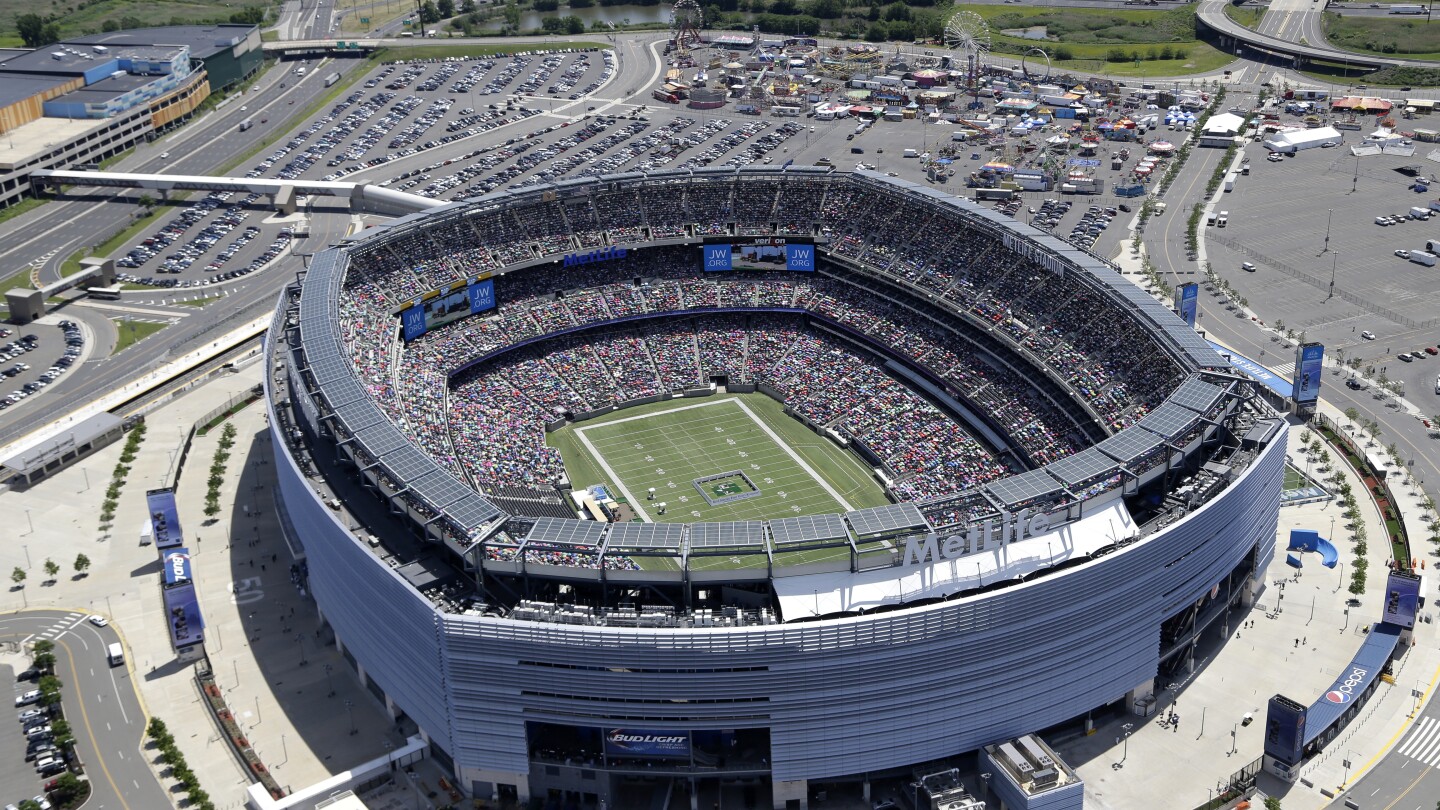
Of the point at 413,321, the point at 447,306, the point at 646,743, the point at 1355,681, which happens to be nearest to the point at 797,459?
the point at 447,306

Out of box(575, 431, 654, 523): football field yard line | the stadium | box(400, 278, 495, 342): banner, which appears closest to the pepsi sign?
the stadium

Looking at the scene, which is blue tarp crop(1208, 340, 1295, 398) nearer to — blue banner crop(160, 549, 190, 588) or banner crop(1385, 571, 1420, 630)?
banner crop(1385, 571, 1420, 630)

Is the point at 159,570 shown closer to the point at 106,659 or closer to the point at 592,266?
the point at 106,659

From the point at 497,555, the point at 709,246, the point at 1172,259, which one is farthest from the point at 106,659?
the point at 1172,259

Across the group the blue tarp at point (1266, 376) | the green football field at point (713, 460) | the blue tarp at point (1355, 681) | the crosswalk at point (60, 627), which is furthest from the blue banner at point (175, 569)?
the blue tarp at point (1266, 376)

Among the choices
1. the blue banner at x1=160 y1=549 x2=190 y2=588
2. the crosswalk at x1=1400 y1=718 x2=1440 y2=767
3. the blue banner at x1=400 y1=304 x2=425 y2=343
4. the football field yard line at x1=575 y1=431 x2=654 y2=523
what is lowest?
the crosswalk at x1=1400 y1=718 x2=1440 y2=767

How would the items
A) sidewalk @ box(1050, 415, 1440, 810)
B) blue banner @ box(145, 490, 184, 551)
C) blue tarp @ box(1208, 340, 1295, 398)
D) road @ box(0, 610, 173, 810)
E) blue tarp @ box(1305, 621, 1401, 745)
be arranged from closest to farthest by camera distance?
sidewalk @ box(1050, 415, 1440, 810)
road @ box(0, 610, 173, 810)
blue tarp @ box(1305, 621, 1401, 745)
blue banner @ box(145, 490, 184, 551)
blue tarp @ box(1208, 340, 1295, 398)

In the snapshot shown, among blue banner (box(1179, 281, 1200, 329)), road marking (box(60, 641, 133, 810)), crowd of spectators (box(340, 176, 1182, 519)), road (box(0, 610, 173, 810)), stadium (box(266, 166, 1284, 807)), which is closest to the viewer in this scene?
stadium (box(266, 166, 1284, 807))
